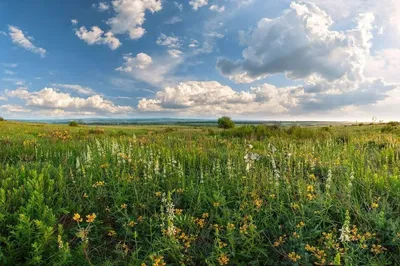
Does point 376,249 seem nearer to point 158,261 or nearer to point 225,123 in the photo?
point 158,261

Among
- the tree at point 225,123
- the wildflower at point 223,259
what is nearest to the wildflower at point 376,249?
the wildflower at point 223,259

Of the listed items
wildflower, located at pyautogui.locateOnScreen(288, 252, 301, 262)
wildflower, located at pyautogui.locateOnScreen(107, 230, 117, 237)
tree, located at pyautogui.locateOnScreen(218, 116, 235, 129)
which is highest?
tree, located at pyautogui.locateOnScreen(218, 116, 235, 129)

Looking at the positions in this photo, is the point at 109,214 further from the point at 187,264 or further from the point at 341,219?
the point at 341,219

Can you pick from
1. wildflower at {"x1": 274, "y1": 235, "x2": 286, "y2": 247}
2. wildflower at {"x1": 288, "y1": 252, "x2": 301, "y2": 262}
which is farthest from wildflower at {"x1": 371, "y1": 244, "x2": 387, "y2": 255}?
wildflower at {"x1": 274, "y1": 235, "x2": 286, "y2": 247}

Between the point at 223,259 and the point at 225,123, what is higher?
the point at 225,123

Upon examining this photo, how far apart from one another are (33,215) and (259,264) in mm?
3540

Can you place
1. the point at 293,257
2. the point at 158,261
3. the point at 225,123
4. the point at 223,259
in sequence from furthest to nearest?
the point at 225,123
the point at 293,257
the point at 223,259
the point at 158,261

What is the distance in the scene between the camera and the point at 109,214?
5.11 m

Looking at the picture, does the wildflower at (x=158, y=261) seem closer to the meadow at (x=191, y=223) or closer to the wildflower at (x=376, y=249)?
the meadow at (x=191, y=223)

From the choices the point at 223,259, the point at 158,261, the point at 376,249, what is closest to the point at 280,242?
the point at 223,259

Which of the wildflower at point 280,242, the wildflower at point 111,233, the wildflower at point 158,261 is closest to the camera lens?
the wildflower at point 158,261

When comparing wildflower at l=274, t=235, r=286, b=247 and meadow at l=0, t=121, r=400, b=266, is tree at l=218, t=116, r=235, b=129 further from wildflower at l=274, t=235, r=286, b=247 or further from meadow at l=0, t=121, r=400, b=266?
wildflower at l=274, t=235, r=286, b=247

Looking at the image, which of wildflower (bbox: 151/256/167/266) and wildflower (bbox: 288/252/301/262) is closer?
wildflower (bbox: 151/256/167/266)

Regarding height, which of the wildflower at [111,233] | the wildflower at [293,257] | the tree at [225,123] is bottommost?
the wildflower at [111,233]
